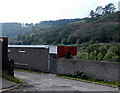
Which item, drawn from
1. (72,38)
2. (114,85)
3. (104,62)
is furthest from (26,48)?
(72,38)

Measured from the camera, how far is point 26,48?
20.6m

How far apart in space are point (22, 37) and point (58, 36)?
39.7 ft

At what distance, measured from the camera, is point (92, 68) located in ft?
50.7

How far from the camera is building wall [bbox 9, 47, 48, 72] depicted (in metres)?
19.3

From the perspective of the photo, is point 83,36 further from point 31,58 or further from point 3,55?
point 3,55

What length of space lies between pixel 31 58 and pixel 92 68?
7.40 m

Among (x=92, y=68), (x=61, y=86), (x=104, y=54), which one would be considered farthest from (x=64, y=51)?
(x=104, y=54)

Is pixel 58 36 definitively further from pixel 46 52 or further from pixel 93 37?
pixel 46 52

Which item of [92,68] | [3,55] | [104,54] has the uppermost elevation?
[3,55]

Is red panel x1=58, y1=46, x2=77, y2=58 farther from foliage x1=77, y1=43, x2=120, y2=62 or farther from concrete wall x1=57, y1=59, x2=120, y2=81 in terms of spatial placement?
concrete wall x1=57, y1=59, x2=120, y2=81

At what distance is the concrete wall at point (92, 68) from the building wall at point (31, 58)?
1979 mm

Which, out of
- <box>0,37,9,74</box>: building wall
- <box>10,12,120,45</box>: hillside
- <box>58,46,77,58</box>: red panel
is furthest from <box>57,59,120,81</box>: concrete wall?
<box>10,12,120,45</box>: hillside

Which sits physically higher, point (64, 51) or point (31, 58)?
point (64, 51)

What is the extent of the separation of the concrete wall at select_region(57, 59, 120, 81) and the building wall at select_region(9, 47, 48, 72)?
6.49 feet
